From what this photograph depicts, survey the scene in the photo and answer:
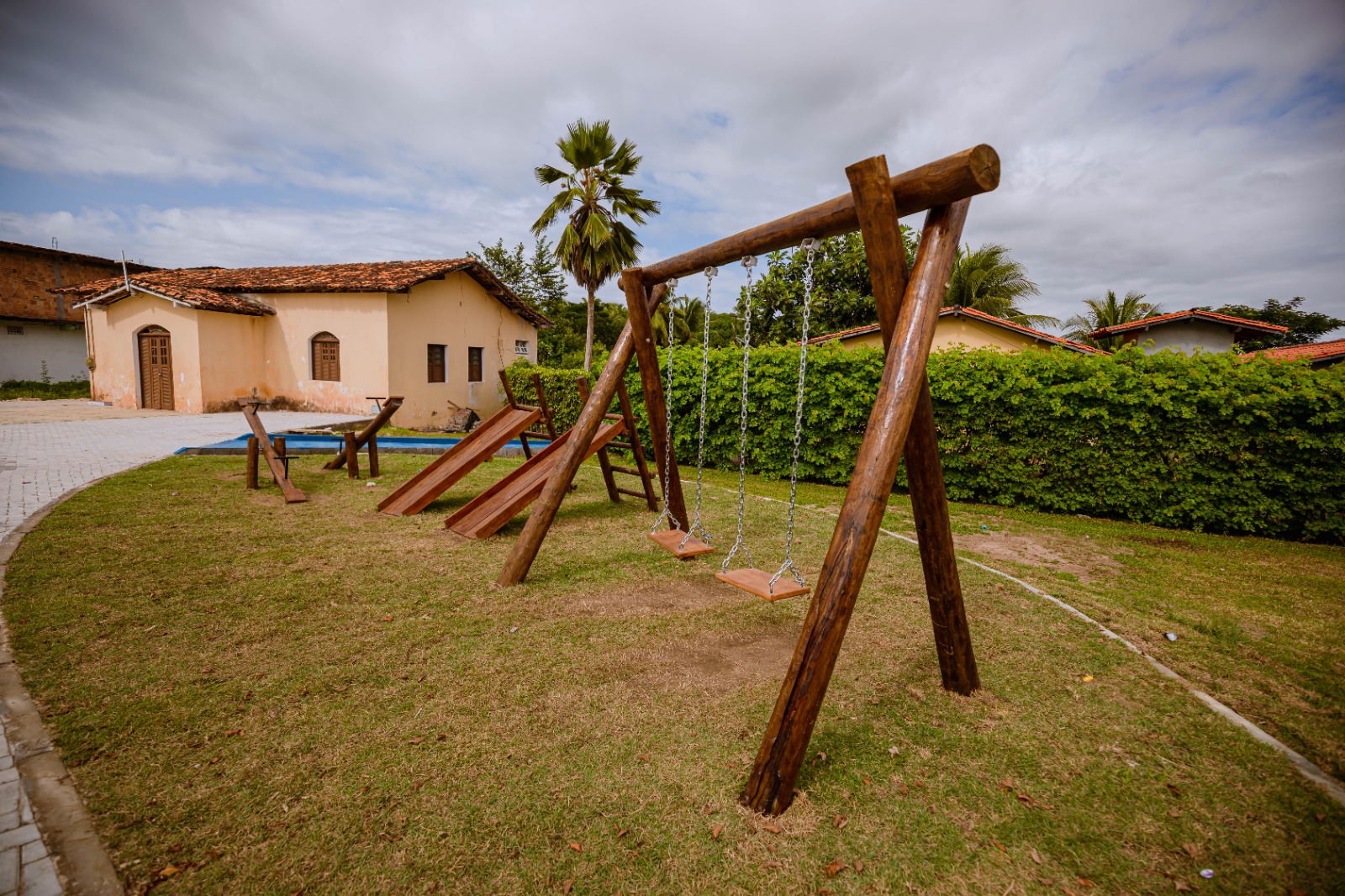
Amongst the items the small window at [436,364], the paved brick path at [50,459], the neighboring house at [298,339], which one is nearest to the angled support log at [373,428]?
the paved brick path at [50,459]

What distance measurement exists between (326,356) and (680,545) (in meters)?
17.0

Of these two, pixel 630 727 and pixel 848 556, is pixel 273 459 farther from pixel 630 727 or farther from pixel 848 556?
pixel 848 556

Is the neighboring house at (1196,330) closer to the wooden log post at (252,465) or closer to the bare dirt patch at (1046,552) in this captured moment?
the bare dirt patch at (1046,552)

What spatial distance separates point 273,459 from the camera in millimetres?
7547

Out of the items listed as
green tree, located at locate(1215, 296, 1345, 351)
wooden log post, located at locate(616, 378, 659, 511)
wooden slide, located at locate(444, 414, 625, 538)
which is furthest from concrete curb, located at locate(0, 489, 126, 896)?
green tree, located at locate(1215, 296, 1345, 351)

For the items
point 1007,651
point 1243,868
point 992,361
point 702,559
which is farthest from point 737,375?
point 1243,868

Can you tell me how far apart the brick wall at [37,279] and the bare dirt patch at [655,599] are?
98.2 ft

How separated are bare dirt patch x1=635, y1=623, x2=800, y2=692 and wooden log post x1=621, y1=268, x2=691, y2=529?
1.72 metres

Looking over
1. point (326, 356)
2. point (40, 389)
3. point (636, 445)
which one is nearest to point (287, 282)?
point (326, 356)

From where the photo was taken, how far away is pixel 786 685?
2.34 meters

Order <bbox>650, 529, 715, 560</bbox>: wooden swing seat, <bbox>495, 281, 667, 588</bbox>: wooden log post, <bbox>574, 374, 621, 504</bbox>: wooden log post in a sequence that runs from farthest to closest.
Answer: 1. <bbox>574, 374, 621, 504</bbox>: wooden log post
2. <bbox>495, 281, 667, 588</bbox>: wooden log post
3. <bbox>650, 529, 715, 560</bbox>: wooden swing seat

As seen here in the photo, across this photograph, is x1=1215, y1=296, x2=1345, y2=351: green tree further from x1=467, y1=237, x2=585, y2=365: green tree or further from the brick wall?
the brick wall

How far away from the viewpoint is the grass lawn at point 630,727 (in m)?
2.05

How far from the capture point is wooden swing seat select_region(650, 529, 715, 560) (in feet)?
14.4
